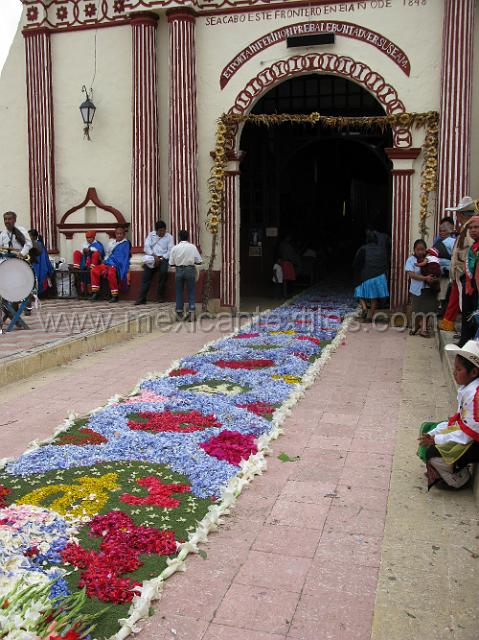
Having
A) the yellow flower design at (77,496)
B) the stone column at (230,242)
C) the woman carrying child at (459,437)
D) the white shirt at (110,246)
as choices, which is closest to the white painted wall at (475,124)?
the stone column at (230,242)

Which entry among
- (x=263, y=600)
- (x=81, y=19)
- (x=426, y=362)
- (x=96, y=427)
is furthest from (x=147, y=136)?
(x=263, y=600)

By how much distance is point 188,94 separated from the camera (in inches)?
494

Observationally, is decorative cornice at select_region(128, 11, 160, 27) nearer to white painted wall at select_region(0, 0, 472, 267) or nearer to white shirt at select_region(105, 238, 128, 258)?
white painted wall at select_region(0, 0, 472, 267)

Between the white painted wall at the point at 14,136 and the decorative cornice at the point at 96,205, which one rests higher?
the white painted wall at the point at 14,136

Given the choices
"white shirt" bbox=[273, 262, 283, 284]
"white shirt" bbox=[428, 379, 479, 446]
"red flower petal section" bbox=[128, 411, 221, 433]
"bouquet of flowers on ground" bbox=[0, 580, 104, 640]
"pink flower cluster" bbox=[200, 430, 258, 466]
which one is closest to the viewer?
"bouquet of flowers on ground" bbox=[0, 580, 104, 640]

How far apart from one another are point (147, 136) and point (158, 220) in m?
1.56

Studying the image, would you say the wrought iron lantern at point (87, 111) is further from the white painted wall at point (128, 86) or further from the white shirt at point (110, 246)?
the white shirt at point (110, 246)

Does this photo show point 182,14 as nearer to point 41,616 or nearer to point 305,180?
point 305,180

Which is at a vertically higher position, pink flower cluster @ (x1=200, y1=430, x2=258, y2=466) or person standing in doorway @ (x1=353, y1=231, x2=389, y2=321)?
person standing in doorway @ (x1=353, y1=231, x2=389, y2=321)

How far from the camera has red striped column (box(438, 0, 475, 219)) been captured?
1105 centimetres

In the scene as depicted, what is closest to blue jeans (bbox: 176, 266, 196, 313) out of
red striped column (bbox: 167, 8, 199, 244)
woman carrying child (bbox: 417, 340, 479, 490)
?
red striped column (bbox: 167, 8, 199, 244)

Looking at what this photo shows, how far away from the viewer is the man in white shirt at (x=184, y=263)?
11945 mm

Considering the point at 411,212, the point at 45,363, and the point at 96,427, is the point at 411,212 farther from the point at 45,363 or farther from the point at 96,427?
the point at 96,427

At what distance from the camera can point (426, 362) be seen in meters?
8.79
